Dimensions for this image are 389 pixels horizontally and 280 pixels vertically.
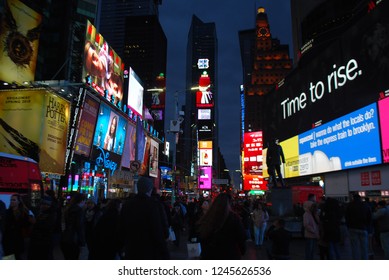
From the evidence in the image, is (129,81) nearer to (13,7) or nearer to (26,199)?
(13,7)

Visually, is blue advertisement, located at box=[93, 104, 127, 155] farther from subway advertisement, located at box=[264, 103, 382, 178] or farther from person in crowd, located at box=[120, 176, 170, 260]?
person in crowd, located at box=[120, 176, 170, 260]

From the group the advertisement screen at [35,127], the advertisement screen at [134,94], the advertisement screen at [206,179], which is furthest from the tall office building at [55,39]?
the advertisement screen at [206,179]

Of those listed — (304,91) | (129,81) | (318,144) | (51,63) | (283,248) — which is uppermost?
(51,63)

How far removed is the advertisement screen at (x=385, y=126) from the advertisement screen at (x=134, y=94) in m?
29.2

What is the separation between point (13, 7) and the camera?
2708cm

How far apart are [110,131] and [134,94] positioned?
40.2ft

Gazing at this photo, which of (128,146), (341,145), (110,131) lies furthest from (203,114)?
(341,145)

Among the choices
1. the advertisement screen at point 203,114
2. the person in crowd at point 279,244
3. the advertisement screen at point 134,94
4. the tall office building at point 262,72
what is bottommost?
the person in crowd at point 279,244

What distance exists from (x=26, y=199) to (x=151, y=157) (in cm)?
3758

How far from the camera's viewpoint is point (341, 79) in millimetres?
28375

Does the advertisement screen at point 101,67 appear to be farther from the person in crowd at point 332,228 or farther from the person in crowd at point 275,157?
the person in crowd at point 332,228

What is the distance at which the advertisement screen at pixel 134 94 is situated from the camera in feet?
143
